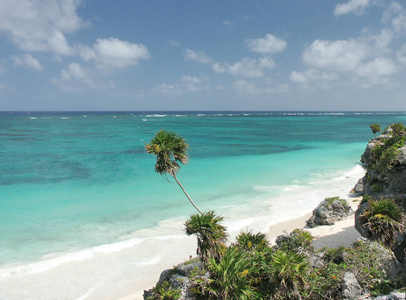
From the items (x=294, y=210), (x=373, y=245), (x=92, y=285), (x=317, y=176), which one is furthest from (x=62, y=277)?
(x=317, y=176)

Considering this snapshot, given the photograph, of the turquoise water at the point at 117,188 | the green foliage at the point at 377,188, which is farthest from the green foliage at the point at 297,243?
the turquoise water at the point at 117,188

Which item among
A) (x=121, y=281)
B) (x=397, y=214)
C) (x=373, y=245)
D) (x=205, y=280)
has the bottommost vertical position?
(x=121, y=281)

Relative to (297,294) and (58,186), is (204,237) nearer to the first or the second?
(297,294)

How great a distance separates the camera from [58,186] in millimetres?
31344

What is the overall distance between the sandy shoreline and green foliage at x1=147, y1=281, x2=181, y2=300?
247 centimetres

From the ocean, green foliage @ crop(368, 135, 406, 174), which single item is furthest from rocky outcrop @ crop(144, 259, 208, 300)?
green foliage @ crop(368, 135, 406, 174)

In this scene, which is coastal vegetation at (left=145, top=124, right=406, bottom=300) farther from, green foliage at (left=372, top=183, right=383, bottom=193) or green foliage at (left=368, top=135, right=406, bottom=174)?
green foliage at (left=372, top=183, right=383, bottom=193)

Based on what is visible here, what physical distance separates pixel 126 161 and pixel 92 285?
30657 mm

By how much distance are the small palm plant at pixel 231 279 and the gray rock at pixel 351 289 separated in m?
3.05

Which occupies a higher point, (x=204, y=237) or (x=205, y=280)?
(x=204, y=237)

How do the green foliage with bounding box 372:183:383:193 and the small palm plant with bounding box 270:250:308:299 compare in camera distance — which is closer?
the small palm plant with bounding box 270:250:308:299

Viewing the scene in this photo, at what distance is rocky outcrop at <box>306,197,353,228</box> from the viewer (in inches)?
766

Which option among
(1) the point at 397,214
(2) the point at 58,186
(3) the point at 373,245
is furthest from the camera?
(2) the point at 58,186

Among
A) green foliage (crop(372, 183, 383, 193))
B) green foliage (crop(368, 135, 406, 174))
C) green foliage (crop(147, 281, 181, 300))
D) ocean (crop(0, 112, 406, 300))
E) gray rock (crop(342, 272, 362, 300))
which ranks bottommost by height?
ocean (crop(0, 112, 406, 300))
